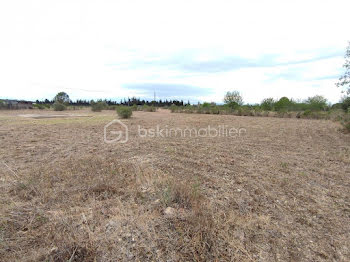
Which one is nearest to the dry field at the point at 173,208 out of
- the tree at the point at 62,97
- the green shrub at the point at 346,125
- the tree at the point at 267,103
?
the green shrub at the point at 346,125

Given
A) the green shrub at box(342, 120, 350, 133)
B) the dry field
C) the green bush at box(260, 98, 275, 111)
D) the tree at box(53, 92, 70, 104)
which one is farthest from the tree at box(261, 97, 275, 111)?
the tree at box(53, 92, 70, 104)

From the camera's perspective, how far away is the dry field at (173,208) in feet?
4.84

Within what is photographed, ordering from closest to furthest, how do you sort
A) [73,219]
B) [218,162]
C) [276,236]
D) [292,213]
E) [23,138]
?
[276,236] < [73,219] < [292,213] < [218,162] < [23,138]

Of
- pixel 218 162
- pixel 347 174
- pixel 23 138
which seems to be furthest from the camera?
pixel 23 138

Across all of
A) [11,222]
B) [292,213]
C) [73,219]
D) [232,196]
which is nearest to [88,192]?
[73,219]

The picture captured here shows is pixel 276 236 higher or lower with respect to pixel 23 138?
lower

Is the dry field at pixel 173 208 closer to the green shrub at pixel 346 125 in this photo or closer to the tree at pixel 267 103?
the green shrub at pixel 346 125

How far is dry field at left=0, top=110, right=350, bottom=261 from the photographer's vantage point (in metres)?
1.48

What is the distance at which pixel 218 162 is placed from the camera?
355cm

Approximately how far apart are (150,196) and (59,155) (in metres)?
2.87

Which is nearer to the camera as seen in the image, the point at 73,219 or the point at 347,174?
the point at 73,219

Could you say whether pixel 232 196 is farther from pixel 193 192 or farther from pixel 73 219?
pixel 73 219

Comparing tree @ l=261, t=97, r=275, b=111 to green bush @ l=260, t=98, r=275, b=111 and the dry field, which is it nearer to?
green bush @ l=260, t=98, r=275, b=111

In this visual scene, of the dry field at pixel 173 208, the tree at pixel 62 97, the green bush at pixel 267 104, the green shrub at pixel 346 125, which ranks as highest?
the tree at pixel 62 97
